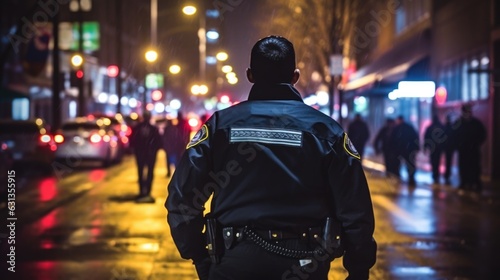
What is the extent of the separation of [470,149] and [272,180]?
55.6 ft

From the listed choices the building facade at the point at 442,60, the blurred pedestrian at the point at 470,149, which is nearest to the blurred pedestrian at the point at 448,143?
the blurred pedestrian at the point at 470,149

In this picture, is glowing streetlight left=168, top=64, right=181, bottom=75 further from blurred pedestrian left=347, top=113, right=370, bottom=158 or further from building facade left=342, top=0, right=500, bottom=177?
blurred pedestrian left=347, top=113, right=370, bottom=158

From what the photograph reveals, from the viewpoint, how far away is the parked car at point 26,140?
22.5m

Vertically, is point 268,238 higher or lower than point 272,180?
lower

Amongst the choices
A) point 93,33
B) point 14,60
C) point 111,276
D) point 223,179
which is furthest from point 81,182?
point 93,33

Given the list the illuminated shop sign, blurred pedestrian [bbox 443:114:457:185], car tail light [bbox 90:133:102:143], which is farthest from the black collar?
car tail light [bbox 90:133:102:143]

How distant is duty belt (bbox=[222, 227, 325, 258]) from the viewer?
357 cm

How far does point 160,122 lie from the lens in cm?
3475

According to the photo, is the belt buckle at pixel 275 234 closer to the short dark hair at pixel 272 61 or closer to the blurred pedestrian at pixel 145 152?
the short dark hair at pixel 272 61

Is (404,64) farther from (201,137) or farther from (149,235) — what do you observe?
(201,137)

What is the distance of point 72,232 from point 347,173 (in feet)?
30.2

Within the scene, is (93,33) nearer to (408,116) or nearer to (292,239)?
(408,116)

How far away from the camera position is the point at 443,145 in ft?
72.9

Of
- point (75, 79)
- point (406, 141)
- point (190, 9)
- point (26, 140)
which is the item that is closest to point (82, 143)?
point (26, 140)
